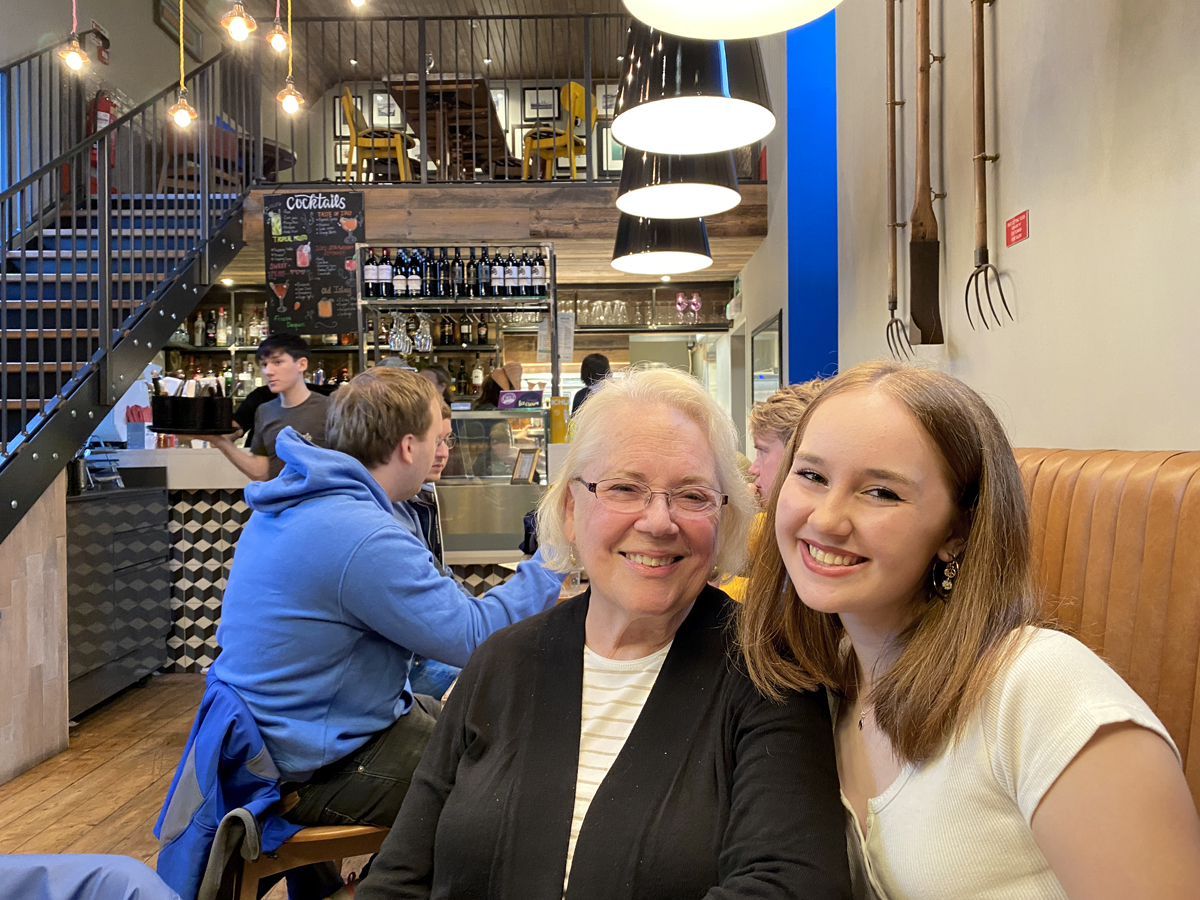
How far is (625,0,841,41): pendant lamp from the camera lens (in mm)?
2146

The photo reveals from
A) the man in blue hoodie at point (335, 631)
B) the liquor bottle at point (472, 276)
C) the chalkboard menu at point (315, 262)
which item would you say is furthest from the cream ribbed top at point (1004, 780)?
the chalkboard menu at point (315, 262)

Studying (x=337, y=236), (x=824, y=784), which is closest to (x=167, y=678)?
(x=337, y=236)

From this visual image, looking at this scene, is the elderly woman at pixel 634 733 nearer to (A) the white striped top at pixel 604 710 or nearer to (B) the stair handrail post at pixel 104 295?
(A) the white striped top at pixel 604 710

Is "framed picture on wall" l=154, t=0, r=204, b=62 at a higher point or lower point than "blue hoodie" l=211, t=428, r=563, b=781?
higher

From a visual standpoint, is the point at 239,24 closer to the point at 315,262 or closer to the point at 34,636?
the point at 315,262

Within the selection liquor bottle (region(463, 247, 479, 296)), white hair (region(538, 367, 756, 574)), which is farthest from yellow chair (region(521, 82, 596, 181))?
white hair (region(538, 367, 756, 574))

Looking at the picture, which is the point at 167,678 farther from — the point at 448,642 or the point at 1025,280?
the point at 1025,280

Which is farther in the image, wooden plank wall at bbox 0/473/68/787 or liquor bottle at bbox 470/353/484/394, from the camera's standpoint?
liquor bottle at bbox 470/353/484/394

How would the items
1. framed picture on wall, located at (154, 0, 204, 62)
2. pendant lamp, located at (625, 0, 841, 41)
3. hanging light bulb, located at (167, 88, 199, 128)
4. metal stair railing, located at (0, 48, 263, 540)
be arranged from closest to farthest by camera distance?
pendant lamp, located at (625, 0, 841, 41), metal stair railing, located at (0, 48, 263, 540), hanging light bulb, located at (167, 88, 199, 128), framed picture on wall, located at (154, 0, 204, 62)

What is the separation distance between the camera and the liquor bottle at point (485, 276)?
228 inches

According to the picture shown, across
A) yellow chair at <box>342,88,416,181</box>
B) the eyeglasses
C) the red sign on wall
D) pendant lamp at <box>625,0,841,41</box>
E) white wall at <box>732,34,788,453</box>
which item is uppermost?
yellow chair at <box>342,88,416,181</box>

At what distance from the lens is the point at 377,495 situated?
2.13 meters

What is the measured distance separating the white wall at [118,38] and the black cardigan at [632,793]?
766 centimetres

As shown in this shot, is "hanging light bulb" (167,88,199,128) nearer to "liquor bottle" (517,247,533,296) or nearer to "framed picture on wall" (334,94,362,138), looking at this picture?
"liquor bottle" (517,247,533,296)
